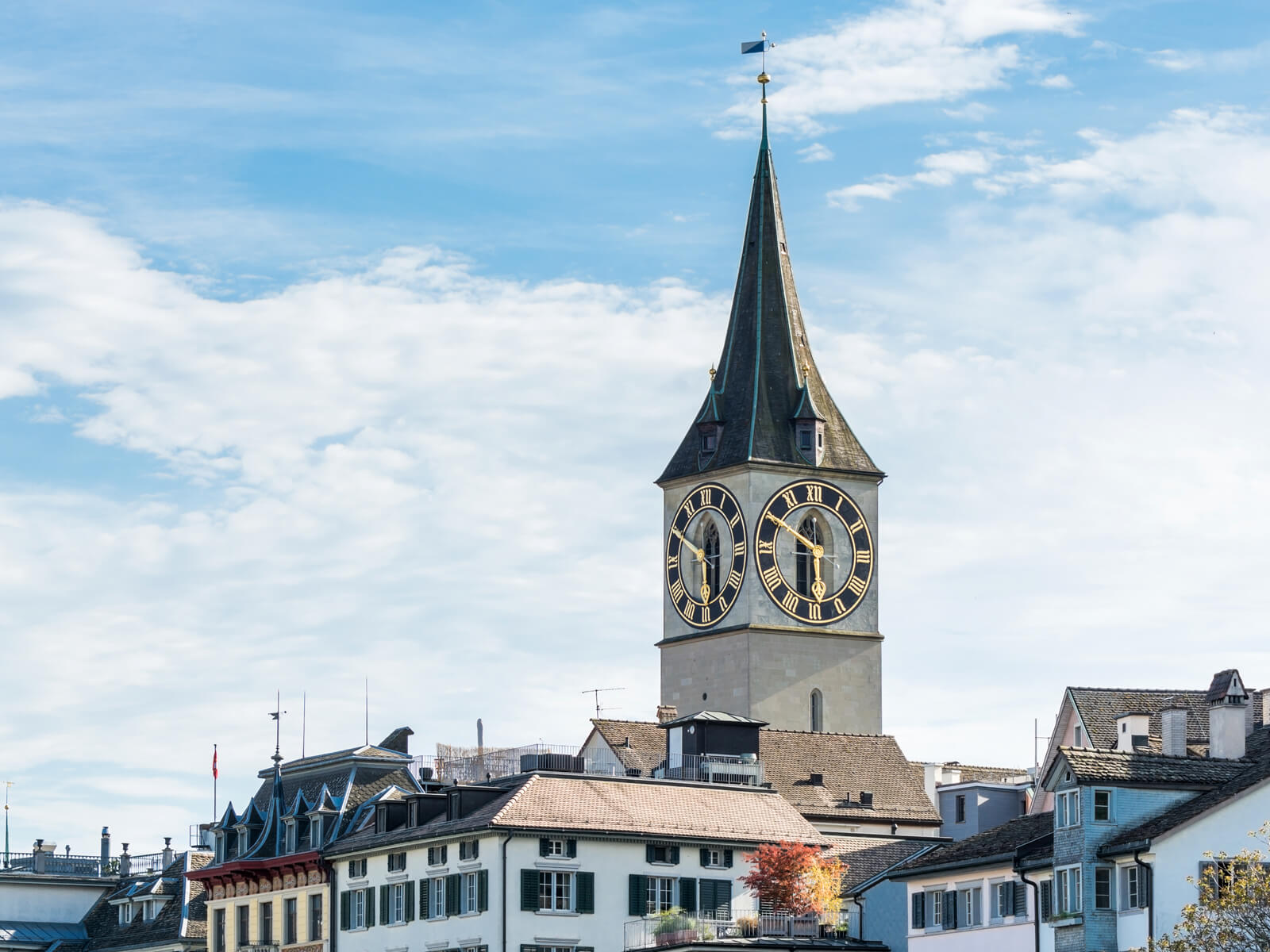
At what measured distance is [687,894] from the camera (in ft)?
375

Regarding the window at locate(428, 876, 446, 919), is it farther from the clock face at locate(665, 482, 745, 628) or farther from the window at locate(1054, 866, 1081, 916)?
the clock face at locate(665, 482, 745, 628)

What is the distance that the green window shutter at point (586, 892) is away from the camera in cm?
11250

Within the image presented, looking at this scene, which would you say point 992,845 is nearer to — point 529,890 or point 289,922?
point 529,890

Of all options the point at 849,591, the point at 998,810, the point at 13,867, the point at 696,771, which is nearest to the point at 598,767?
the point at 696,771

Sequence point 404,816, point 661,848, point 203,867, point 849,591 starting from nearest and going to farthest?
point 661,848, point 404,816, point 203,867, point 849,591

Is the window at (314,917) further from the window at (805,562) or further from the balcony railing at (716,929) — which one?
the window at (805,562)

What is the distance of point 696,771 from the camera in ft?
424

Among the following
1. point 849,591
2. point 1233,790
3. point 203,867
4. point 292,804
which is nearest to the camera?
point 1233,790

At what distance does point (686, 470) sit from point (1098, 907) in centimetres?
7712

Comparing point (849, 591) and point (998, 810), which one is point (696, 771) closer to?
point (998, 810)

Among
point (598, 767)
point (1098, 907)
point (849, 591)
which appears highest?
point (849, 591)

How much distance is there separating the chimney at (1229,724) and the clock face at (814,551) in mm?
59876

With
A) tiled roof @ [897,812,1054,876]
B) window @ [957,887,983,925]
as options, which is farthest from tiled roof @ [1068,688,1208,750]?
window @ [957,887,983,925]

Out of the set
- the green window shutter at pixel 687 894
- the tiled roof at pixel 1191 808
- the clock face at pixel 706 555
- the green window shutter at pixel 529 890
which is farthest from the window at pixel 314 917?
the tiled roof at pixel 1191 808
